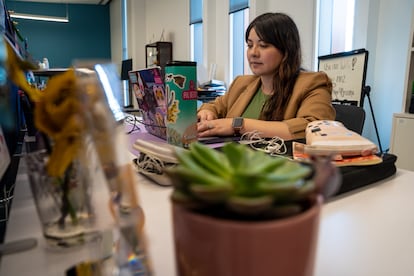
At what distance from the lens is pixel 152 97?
1.10 meters

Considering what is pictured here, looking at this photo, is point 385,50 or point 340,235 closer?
point 340,235

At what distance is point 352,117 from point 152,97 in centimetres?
83

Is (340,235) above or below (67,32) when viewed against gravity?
below

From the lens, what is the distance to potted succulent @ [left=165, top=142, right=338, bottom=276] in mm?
235

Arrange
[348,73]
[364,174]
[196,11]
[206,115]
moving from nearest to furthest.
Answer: [364,174] → [206,115] → [348,73] → [196,11]

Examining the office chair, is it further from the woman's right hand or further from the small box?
the small box

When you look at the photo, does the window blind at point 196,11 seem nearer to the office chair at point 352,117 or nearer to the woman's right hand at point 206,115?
the woman's right hand at point 206,115

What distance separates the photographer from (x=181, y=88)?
843 millimetres

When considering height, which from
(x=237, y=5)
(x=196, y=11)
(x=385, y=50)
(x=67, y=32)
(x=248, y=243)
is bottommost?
(x=248, y=243)

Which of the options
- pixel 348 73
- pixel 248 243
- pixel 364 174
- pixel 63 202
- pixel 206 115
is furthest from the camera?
pixel 348 73

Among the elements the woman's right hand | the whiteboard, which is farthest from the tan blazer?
the whiteboard

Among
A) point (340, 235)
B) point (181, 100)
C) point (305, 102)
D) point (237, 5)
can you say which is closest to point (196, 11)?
point (237, 5)

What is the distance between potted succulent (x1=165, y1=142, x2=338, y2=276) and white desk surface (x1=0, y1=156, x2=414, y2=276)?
0.53ft

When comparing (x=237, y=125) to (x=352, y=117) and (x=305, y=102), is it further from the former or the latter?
(x=352, y=117)
